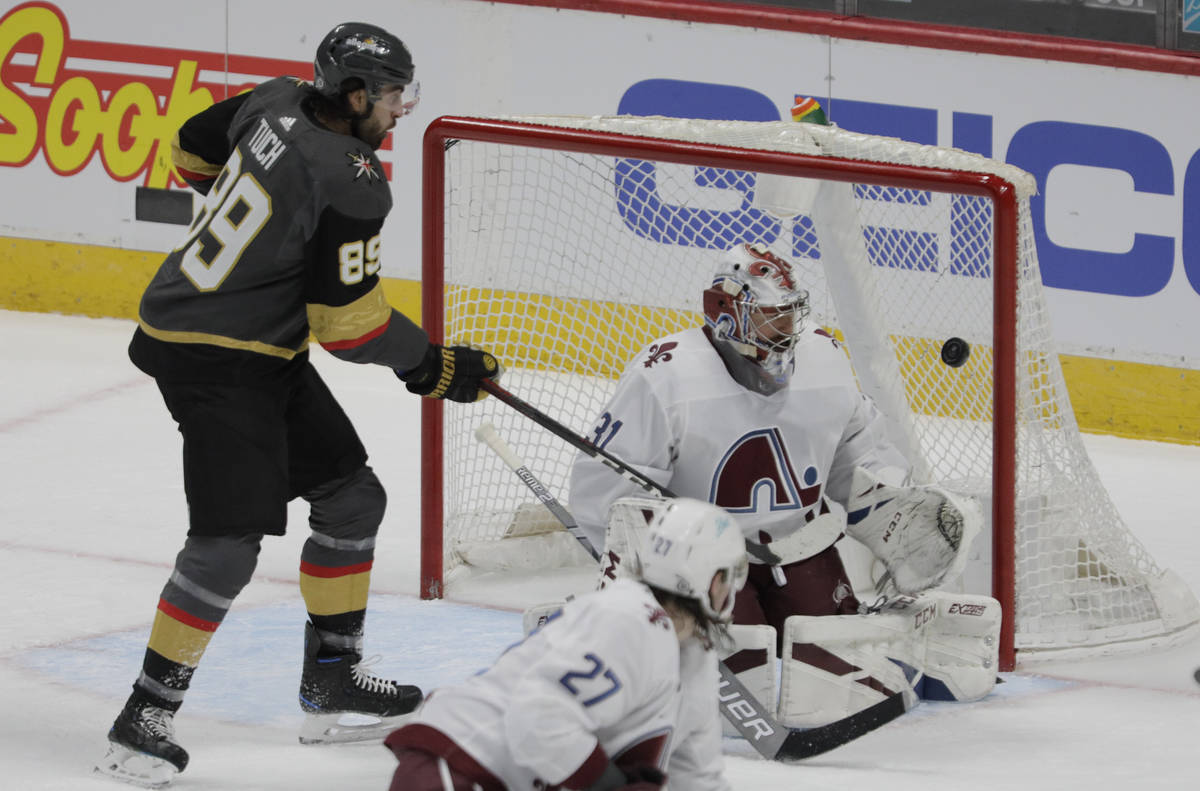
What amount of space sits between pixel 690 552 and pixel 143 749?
112 cm

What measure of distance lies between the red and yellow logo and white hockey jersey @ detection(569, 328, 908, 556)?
3111 mm

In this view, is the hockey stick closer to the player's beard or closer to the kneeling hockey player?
the player's beard

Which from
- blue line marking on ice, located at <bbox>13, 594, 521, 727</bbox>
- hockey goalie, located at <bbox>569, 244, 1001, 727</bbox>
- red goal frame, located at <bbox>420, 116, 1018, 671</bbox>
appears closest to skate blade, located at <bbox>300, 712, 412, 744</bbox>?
blue line marking on ice, located at <bbox>13, 594, 521, 727</bbox>

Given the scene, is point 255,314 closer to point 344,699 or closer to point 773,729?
point 344,699

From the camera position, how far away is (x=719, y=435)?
359 cm

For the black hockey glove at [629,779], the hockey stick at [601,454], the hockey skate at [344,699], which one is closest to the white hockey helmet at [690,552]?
the black hockey glove at [629,779]

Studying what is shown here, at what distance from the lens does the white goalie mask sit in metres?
3.52

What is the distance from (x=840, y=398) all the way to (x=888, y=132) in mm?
2240

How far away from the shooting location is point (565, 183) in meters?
5.36

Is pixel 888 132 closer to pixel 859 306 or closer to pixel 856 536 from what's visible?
pixel 859 306

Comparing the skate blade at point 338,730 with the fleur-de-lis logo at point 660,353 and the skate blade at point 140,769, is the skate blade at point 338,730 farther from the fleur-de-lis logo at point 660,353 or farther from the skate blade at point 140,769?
the fleur-de-lis logo at point 660,353

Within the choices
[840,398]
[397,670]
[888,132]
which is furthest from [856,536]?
[888,132]

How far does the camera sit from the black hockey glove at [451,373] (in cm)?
338

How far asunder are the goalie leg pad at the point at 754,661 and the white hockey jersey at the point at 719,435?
0.90ft
